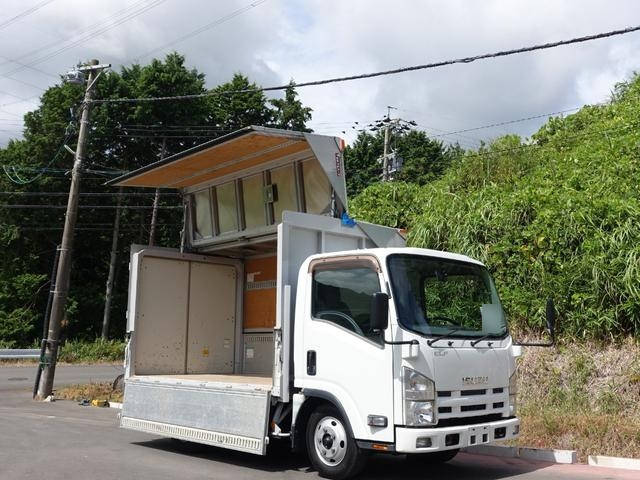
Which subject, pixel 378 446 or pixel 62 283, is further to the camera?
pixel 62 283

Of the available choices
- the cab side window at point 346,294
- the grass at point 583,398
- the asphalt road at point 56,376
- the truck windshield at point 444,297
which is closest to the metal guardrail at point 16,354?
the asphalt road at point 56,376

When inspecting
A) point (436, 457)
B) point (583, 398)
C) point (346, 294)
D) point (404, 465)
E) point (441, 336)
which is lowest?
point (404, 465)

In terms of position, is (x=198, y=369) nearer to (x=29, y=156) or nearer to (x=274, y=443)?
(x=274, y=443)

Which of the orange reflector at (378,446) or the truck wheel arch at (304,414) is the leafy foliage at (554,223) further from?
the orange reflector at (378,446)

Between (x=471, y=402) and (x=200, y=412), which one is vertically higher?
(x=471, y=402)

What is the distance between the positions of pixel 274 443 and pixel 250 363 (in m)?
2.45

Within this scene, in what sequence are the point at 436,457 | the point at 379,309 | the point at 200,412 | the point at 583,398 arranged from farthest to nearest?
the point at 583,398 < the point at 200,412 < the point at 436,457 < the point at 379,309

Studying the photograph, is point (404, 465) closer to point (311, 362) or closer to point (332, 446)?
point (332, 446)

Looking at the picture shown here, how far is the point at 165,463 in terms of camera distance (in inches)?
344

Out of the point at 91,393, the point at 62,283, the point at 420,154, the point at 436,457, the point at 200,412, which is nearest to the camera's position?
the point at 436,457

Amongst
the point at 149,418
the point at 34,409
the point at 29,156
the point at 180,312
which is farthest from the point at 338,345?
the point at 29,156

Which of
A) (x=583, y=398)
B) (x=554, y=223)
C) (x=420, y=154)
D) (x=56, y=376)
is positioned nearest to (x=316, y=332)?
(x=583, y=398)

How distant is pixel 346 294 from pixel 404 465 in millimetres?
2576

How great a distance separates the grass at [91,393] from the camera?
16.4 metres
